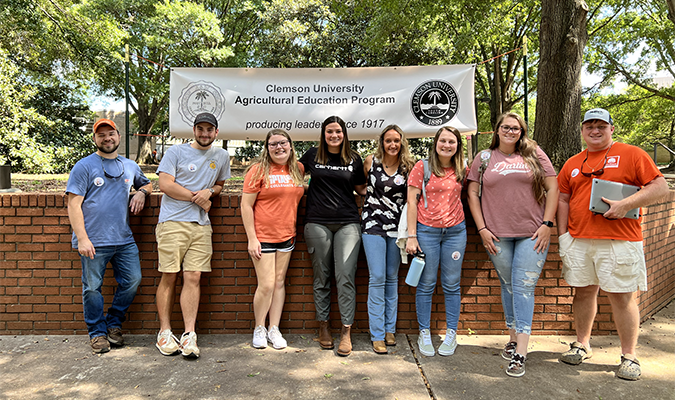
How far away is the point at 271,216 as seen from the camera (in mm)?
3754

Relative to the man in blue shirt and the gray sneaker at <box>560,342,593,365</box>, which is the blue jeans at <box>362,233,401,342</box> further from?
the man in blue shirt

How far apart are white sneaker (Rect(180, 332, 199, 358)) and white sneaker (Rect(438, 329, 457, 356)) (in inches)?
81.1

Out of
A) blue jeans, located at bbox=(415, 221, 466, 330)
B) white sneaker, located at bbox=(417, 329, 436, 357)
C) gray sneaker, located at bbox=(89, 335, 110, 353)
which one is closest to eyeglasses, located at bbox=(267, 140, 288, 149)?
blue jeans, located at bbox=(415, 221, 466, 330)

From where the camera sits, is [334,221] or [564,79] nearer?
[334,221]

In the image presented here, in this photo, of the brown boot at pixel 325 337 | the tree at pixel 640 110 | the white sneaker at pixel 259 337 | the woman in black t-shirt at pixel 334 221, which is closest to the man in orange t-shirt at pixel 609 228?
the woman in black t-shirt at pixel 334 221

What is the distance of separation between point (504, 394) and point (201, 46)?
783 inches

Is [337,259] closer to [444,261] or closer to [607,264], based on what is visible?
[444,261]

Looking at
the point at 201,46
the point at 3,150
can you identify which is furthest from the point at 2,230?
the point at 201,46

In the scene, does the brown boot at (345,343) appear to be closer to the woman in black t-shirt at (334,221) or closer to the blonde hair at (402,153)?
the woman in black t-shirt at (334,221)

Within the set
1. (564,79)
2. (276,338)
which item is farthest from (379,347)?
(564,79)

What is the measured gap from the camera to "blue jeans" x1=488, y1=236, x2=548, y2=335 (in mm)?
3424

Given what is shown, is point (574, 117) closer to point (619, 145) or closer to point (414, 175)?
point (619, 145)

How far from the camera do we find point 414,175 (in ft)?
11.9

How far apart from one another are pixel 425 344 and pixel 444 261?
75 centimetres
